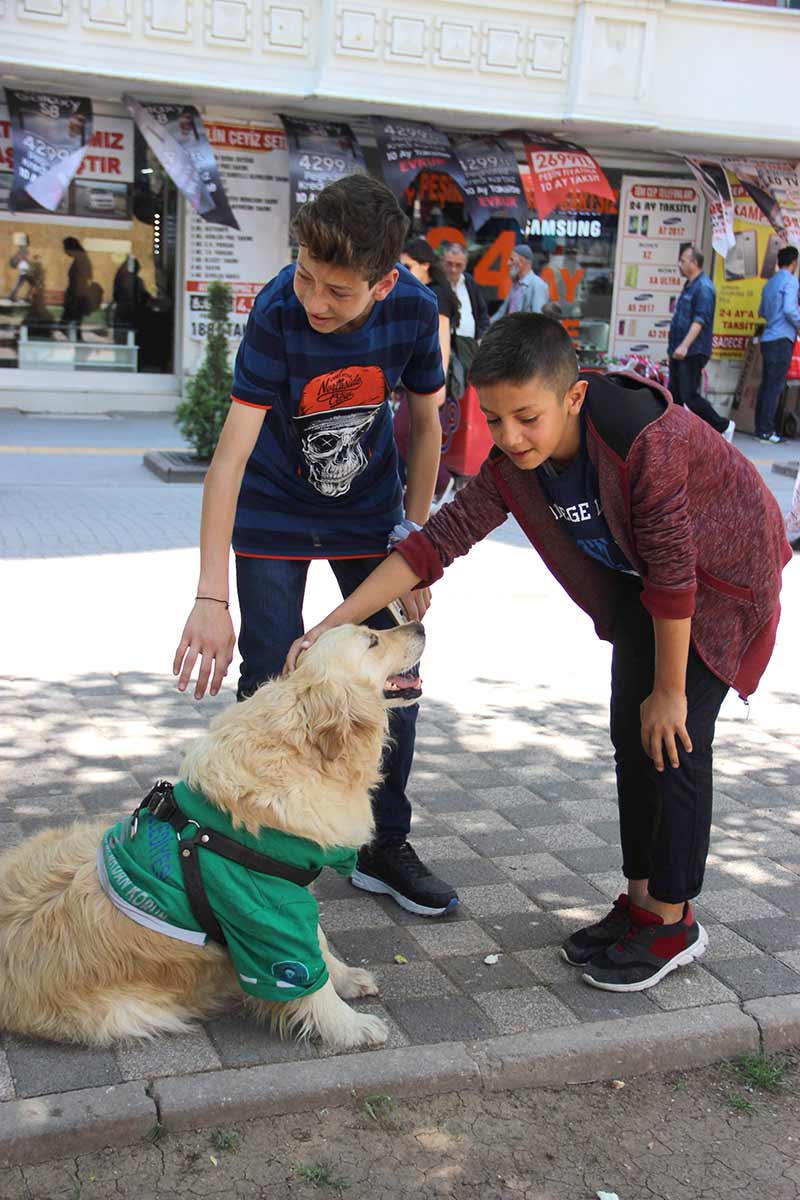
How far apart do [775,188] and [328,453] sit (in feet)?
56.1

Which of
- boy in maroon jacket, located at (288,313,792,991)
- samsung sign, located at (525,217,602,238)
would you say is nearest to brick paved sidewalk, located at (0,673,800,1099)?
boy in maroon jacket, located at (288,313,792,991)

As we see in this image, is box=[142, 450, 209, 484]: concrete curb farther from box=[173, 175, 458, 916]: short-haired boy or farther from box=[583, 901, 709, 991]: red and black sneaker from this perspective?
box=[583, 901, 709, 991]: red and black sneaker

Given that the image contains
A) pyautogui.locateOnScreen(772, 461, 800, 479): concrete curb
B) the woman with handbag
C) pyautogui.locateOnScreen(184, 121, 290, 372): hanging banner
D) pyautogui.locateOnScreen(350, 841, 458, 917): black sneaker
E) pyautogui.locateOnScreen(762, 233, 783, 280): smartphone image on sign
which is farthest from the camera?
pyautogui.locateOnScreen(762, 233, 783, 280): smartphone image on sign

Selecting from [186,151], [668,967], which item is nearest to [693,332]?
[186,151]

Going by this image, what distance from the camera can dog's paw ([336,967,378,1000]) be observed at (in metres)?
3.36

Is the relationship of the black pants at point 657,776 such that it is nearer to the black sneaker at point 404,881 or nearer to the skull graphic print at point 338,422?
the black sneaker at point 404,881

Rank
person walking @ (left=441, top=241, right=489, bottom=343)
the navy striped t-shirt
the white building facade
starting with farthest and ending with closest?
the white building facade
person walking @ (left=441, top=241, right=489, bottom=343)
the navy striped t-shirt

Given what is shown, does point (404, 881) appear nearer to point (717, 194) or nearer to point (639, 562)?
point (639, 562)

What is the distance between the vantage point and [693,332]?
610 inches

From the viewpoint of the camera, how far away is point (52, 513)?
999 centimetres

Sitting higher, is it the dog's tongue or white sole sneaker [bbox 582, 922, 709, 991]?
the dog's tongue


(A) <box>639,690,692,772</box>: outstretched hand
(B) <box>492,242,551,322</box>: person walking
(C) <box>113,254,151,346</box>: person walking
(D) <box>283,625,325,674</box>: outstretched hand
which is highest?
(B) <box>492,242,551,322</box>: person walking

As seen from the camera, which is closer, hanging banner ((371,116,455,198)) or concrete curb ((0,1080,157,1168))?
concrete curb ((0,1080,157,1168))

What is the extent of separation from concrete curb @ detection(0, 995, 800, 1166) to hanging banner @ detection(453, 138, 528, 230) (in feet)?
48.8
